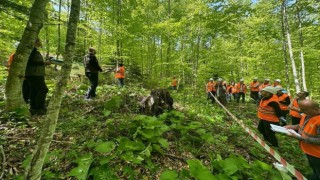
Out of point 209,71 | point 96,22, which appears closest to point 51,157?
point 96,22

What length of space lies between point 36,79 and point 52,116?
3.35 meters

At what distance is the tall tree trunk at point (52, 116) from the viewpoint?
7.52ft

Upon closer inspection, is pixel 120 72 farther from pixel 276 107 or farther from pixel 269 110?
pixel 276 107

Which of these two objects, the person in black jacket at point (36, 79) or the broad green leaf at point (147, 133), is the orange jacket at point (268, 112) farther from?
the person in black jacket at point (36, 79)

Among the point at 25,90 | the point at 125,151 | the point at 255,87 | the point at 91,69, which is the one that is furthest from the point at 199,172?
the point at 255,87

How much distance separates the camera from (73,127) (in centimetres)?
442

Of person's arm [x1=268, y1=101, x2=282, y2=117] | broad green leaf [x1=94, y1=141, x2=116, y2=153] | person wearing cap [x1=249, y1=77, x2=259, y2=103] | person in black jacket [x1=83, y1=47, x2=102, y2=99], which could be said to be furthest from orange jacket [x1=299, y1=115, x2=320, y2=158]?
person wearing cap [x1=249, y1=77, x2=259, y2=103]

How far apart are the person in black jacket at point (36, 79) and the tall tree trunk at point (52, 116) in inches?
127

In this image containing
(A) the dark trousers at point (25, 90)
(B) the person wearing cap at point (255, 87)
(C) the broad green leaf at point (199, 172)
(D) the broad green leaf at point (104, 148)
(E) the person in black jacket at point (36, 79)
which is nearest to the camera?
(C) the broad green leaf at point (199, 172)

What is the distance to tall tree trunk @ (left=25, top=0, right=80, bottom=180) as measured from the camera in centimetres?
229

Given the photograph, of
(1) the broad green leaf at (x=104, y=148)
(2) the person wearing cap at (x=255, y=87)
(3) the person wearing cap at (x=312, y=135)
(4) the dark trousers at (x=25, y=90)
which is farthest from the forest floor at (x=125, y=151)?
(2) the person wearing cap at (x=255, y=87)

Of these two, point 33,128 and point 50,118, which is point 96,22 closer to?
point 33,128

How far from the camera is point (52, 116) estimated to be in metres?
2.36

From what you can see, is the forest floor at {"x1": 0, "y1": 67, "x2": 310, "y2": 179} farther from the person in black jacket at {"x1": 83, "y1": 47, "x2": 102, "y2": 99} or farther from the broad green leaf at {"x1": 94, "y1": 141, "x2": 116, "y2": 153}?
A: the person in black jacket at {"x1": 83, "y1": 47, "x2": 102, "y2": 99}
